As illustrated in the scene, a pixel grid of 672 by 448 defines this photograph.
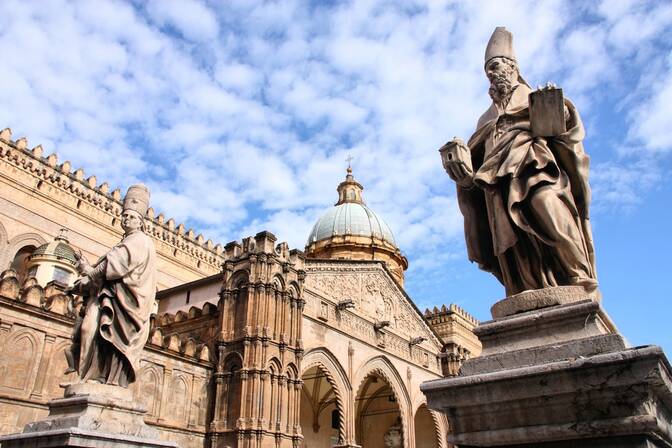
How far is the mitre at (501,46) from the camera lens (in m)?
3.47

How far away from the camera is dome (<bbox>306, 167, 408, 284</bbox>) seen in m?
35.0

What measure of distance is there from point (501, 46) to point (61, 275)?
872 inches

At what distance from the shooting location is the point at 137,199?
5.22 m

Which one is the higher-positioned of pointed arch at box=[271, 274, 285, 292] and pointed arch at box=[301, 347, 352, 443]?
pointed arch at box=[271, 274, 285, 292]

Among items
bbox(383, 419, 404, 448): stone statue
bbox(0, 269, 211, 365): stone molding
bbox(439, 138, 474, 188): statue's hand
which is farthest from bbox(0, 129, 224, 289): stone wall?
bbox(439, 138, 474, 188): statue's hand

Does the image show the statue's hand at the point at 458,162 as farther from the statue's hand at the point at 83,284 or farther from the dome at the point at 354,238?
the dome at the point at 354,238

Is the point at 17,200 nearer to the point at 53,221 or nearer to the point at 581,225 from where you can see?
the point at 53,221

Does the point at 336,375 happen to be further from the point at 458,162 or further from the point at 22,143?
the point at 458,162

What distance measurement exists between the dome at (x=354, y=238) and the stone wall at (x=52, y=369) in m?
17.2

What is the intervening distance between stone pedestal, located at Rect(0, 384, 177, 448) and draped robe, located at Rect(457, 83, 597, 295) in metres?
2.93

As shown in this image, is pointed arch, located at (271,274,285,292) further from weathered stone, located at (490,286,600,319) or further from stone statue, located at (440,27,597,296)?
weathered stone, located at (490,286,600,319)

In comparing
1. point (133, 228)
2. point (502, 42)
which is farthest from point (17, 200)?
point (502, 42)

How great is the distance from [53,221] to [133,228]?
951 inches

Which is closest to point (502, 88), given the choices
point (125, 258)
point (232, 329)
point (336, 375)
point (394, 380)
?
point (125, 258)
